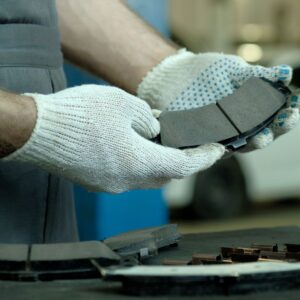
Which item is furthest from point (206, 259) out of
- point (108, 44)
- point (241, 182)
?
point (241, 182)

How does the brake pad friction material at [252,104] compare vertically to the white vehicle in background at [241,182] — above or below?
below

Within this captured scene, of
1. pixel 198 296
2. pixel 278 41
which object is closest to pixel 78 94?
pixel 198 296

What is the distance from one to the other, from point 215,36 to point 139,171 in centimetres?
741

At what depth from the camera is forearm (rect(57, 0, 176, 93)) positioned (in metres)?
1.93

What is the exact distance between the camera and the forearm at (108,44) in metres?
1.93

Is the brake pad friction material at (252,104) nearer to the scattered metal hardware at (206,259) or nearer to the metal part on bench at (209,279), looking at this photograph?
the scattered metal hardware at (206,259)

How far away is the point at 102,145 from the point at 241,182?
Result: 5.35m

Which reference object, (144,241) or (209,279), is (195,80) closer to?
(144,241)

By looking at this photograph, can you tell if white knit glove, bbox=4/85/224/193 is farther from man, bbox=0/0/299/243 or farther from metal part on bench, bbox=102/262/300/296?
metal part on bench, bbox=102/262/300/296

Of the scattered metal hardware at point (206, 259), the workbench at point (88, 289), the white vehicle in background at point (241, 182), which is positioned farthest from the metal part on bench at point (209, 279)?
the white vehicle in background at point (241, 182)

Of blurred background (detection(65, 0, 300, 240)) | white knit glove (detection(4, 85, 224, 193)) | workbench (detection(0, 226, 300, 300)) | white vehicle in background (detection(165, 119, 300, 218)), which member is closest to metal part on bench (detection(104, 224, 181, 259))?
workbench (detection(0, 226, 300, 300))

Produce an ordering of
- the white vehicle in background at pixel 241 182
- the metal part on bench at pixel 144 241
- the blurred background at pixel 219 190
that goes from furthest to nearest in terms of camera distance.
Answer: the white vehicle in background at pixel 241 182
the blurred background at pixel 219 190
the metal part on bench at pixel 144 241

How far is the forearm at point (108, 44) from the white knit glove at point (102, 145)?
45cm

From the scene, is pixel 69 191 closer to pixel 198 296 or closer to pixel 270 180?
pixel 198 296
